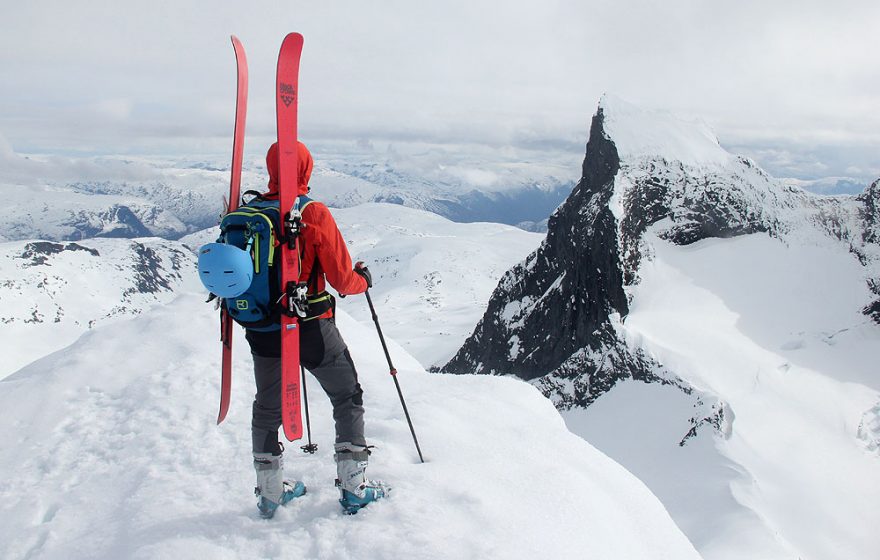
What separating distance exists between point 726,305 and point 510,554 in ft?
186

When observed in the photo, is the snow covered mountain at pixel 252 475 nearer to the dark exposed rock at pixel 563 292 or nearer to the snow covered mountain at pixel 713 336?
the snow covered mountain at pixel 713 336

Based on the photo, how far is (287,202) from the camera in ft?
17.5

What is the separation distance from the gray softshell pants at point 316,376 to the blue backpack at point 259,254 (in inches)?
11.7

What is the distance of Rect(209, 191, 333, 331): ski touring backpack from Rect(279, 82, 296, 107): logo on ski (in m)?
1.18

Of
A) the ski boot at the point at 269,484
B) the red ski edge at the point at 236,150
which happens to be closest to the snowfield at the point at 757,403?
the ski boot at the point at 269,484

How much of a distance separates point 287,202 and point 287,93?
4.56 ft

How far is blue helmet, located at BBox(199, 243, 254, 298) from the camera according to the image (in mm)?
4934

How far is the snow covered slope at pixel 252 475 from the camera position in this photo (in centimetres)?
522

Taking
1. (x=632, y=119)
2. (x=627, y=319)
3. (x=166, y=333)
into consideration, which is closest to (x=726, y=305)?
(x=627, y=319)

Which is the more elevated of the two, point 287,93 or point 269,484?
point 287,93

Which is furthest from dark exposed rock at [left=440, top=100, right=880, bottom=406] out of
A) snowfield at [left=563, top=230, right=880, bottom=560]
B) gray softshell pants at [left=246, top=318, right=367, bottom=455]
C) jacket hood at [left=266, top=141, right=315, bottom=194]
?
jacket hood at [left=266, top=141, right=315, bottom=194]

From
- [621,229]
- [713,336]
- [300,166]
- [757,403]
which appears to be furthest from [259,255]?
[621,229]

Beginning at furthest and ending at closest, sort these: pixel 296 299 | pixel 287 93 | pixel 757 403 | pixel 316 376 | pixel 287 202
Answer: pixel 757 403, pixel 287 93, pixel 316 376, pixel 287 202, pixel 296 299

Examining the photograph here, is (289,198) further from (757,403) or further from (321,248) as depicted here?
(757,403)
